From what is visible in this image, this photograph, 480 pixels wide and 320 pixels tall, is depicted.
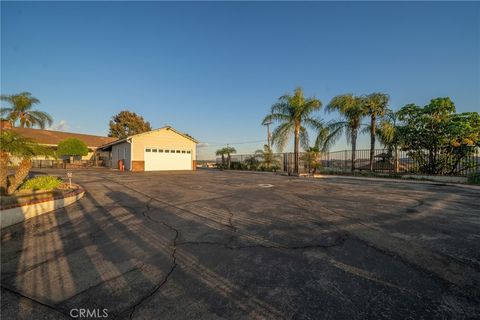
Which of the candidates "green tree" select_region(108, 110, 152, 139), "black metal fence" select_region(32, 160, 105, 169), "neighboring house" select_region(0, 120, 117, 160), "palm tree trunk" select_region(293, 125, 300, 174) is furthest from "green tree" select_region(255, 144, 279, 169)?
"green tree" select_region(108, 110, 152, 139)

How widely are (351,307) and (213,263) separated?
170 cm

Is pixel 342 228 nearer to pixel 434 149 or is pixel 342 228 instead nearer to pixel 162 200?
pixel 162 200

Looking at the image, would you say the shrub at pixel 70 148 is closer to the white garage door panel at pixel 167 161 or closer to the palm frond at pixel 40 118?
the palm frond at pixel 40 118

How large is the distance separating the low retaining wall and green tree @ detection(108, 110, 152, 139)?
4601cm

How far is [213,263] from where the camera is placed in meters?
2.87

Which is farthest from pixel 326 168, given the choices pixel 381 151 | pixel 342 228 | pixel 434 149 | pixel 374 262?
pixel 374 262

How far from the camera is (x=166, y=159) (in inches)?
947

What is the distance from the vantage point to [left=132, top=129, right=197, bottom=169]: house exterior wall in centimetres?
Result: 2183

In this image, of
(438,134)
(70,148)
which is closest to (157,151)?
(70,148)

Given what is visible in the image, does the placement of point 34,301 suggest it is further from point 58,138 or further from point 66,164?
point 58,138

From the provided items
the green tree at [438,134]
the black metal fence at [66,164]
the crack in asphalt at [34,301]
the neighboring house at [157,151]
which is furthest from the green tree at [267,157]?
the black metal fence at [66,164]

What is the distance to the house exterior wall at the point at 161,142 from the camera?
21.8 m

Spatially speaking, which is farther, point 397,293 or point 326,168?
point 326,168

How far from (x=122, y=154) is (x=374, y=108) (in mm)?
26082
